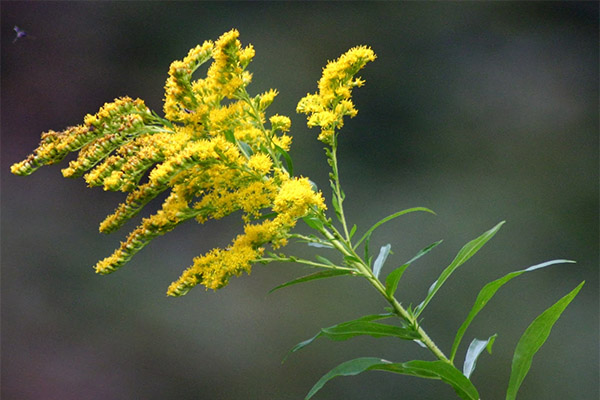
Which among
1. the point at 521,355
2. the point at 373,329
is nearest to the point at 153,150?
the point at 373,329

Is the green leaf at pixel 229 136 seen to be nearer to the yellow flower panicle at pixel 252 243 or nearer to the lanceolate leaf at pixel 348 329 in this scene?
the yellow flower panicle at pixel 252 243

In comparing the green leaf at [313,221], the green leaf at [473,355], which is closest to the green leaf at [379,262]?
the green leaf at [313,221]

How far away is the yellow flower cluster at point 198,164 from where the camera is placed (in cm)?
126

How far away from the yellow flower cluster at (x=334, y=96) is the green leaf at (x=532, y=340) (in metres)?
0.63

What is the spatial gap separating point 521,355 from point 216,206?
78 cm

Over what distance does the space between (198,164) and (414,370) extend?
2.10ft

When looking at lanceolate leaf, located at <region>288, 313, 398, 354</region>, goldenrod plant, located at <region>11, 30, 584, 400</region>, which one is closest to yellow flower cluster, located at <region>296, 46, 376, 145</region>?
goldenrod plant, located at <region>11, 30, 584, 400</region>

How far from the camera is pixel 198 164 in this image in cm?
124

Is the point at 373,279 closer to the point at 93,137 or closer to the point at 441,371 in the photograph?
the point at 441,371

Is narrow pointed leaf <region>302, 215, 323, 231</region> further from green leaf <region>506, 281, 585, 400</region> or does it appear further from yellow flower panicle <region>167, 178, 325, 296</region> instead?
green leaf <region>506, 281, 585, 400</region>

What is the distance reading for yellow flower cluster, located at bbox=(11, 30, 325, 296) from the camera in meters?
1.26

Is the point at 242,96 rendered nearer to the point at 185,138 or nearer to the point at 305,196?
the point at 185,138

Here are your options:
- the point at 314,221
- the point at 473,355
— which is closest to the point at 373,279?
the point at 314,221

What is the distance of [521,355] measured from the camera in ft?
4.56
